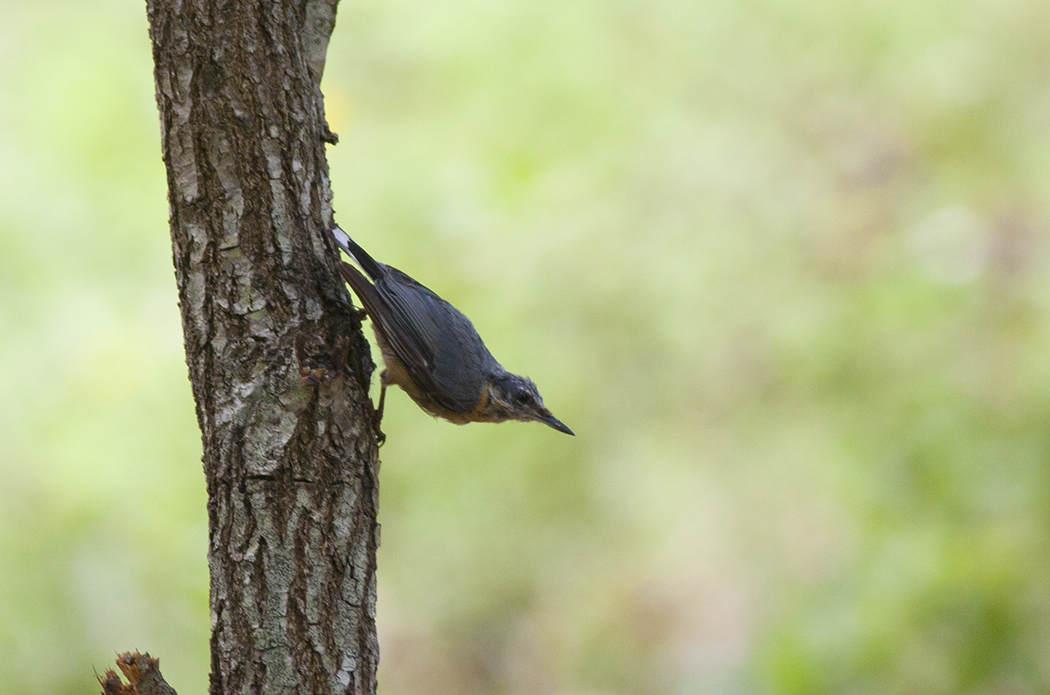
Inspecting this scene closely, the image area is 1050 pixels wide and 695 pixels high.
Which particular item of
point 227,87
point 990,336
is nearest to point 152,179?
point 227,87

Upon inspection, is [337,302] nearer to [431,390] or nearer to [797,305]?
[431,390]

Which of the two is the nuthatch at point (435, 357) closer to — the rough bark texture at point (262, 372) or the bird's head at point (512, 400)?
the bird's head at point (512, 400)

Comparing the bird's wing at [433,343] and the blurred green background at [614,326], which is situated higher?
the blurred green background at [614,326]

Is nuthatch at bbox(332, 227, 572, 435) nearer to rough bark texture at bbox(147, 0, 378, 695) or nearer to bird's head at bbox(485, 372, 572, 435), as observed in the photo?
bird's head at bbox(485, 372, 572, 435)

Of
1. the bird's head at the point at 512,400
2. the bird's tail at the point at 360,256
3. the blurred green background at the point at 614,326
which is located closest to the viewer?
the bird's tail at the point at 360,256

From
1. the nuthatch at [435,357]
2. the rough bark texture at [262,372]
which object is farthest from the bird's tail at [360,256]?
the rough bark texture at [262,372]
